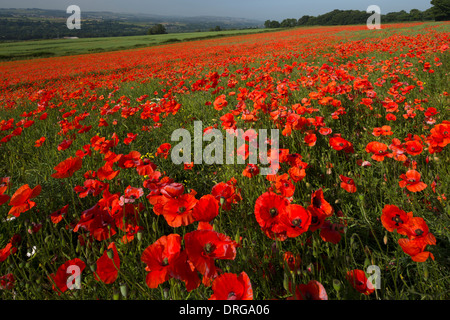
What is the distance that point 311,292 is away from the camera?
0.85 metres

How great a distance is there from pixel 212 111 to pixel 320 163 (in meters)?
2.49

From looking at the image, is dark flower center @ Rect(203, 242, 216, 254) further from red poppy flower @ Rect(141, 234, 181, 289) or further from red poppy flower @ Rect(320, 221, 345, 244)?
red poppy flower @ Rect(320, 221, 345, 244)

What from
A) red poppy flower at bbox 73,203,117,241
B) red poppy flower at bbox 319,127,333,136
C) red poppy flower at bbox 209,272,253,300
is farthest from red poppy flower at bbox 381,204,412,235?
red poppy flower at bbox 73,203,117,241

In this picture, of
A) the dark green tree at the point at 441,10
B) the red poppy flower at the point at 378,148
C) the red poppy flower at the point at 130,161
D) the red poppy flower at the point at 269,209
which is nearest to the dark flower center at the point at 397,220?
the red poppy flower at the point at 269,209

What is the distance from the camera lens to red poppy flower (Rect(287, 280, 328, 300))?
0.83 metres

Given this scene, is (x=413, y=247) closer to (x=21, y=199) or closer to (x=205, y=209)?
(x=205, y=209)

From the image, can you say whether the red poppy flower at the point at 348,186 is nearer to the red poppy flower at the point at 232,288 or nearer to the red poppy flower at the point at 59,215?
the red poppy flower at the point at 232,288

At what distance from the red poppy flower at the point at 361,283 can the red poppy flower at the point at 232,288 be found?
43cm

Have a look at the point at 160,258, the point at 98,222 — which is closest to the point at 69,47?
the point at 98,222

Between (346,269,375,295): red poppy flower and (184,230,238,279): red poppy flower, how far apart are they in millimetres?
499

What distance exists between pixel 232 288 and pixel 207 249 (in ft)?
0.51

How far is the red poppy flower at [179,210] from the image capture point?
1108mm
